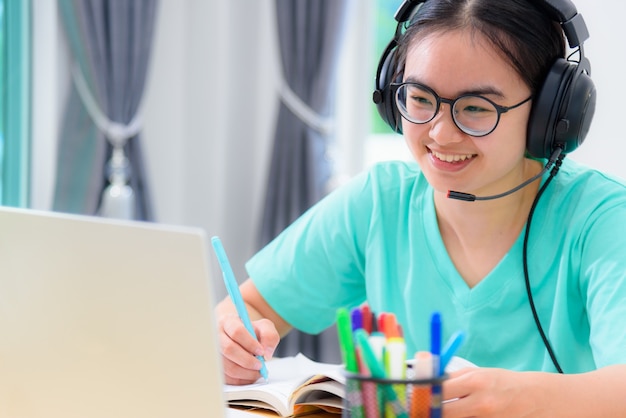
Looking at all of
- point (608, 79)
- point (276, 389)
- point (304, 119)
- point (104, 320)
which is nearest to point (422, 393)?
point (104, 320)

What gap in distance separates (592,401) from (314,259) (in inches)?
24.9

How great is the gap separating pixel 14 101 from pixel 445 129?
7.02ft

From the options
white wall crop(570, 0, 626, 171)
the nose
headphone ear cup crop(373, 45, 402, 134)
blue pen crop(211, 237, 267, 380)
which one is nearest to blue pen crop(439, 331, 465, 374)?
blue pen crop(211, 237, 267, 380)

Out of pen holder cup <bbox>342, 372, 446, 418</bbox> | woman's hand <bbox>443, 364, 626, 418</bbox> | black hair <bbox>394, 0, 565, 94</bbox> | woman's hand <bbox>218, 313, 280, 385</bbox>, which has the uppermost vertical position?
black hair <bbox>394, 0, 565, 94</bbox>

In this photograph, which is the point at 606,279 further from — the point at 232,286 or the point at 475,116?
the point at 232,286

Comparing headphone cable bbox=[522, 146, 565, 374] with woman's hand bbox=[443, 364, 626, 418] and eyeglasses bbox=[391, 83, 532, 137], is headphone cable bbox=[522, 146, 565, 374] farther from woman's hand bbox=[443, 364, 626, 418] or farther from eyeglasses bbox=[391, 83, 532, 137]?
woman's hand bbox=[443, 364, 626, 418]

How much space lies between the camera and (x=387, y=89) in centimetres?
143

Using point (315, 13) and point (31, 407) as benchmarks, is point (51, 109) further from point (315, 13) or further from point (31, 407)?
point (31, 407)

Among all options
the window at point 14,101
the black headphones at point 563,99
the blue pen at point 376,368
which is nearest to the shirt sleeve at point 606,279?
the black headphones at point 563,99

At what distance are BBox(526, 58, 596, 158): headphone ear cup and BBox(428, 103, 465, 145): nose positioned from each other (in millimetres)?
113

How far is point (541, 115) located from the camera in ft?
4.16

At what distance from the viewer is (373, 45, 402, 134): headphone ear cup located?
1429mm

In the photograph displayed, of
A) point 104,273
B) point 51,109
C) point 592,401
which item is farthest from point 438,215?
point 51,109

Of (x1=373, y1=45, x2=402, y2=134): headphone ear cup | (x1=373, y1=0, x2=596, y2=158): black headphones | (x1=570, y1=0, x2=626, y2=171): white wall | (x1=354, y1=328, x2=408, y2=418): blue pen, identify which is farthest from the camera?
(x1=570, y1=0, x2=626, y2=171): white wall
